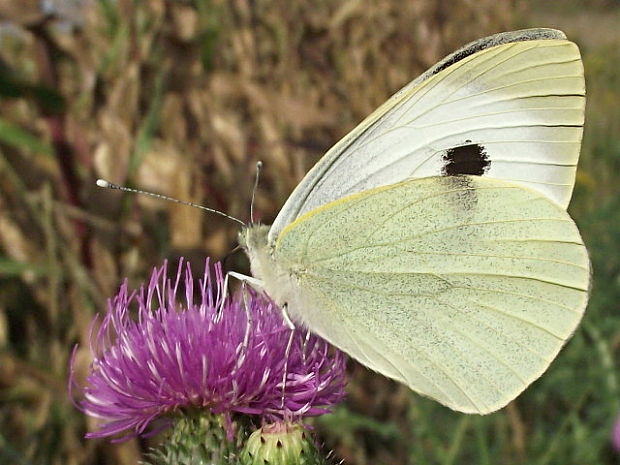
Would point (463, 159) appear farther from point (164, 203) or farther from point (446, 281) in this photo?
point (164, 203)

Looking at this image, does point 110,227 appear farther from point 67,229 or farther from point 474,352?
point 474,352

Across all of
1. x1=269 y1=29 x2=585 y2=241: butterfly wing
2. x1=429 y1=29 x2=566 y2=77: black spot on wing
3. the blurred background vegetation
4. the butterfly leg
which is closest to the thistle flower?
the butterfly leg

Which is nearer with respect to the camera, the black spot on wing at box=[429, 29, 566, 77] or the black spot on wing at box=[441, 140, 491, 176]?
the black spot on wing at box=[429, 29, 566, 77]

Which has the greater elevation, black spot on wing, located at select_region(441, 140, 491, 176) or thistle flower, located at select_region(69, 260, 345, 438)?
black spot on wing, located at select_region(441, 140, 491, 176)

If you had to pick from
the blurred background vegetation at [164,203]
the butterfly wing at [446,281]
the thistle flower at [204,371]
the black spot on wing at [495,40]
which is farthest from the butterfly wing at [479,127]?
the blurred background vegetation at [164,203]

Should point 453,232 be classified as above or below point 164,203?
above

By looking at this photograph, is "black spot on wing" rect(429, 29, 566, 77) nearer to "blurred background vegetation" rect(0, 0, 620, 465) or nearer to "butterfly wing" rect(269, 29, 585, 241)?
"butterfly wing" rect(269, 29, 585, 241)

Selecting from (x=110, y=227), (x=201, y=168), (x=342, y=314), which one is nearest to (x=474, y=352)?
(x=342, y=314)

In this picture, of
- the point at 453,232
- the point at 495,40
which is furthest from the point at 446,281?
the point at 495,40
